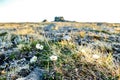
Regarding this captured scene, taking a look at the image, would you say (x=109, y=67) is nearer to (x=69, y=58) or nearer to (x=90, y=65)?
(x=90, y=65)

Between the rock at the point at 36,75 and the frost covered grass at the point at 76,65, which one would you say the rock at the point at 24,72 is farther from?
the frost covered grass at the point at 76,65

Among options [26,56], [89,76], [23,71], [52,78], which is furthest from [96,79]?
[26,56]

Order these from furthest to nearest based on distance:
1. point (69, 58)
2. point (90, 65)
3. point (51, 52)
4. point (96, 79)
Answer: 1. point (51, 52)
2. point (69, 58)
3. point (90, 65)
4. point (96, 79)

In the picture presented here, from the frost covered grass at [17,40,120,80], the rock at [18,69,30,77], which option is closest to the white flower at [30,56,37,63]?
the frost covered grass at [17,40,120,80]

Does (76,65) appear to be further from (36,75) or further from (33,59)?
(33,59)

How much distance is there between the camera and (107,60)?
21.8 feet

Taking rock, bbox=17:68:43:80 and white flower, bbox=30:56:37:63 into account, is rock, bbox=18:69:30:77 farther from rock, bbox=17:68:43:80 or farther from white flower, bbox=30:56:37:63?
white flower, bbox=30:56:37:63

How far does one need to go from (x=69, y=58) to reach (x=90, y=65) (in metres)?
0.66

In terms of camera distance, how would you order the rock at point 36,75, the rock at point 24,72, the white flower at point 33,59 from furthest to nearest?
the white flower at point 33,59 < the rock at point 24,72 < the rock at point 36,75

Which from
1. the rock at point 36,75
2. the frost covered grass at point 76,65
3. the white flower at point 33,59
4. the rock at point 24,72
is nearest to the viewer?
the frost covered grass at point 76,65

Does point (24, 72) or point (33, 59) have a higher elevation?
point (33, 59)

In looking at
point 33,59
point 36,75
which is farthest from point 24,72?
point 33,59

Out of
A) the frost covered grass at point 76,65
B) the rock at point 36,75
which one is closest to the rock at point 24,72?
the rock at point 36,75

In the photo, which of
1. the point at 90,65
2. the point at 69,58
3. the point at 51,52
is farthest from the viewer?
the point at 51,52
